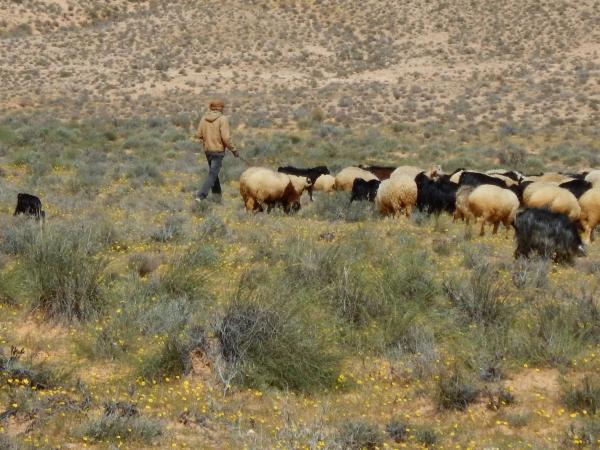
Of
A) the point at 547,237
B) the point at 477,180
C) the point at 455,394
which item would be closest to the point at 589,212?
the point at 477,180

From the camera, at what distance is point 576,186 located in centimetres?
1293

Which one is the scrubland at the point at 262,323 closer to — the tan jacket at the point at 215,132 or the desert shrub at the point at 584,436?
the desert shrub at the point at 584,436

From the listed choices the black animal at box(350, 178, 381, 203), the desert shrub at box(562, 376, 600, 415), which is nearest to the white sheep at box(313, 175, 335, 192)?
the black animal at box(350, 178, 381, 203)

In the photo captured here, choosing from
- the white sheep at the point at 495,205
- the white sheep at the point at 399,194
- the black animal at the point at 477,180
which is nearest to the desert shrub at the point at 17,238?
the white sheep at the point at 399,194

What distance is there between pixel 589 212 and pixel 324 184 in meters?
7.35

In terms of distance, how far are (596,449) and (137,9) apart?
216 ft

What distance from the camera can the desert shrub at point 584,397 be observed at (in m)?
5.25

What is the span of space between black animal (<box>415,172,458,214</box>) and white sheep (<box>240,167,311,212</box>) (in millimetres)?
2608

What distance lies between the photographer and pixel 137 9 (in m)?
63.9

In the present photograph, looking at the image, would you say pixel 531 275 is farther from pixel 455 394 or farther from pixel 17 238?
pixel 17 238

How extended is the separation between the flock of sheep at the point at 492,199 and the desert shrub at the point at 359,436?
549cm

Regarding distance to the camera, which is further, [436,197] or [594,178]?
[594,178]

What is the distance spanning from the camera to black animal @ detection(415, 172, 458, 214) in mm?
13250

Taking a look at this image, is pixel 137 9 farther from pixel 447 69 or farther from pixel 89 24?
pixel 447 69
